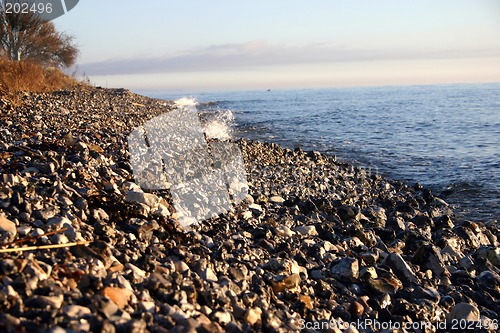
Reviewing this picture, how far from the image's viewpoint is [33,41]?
30.3 meters

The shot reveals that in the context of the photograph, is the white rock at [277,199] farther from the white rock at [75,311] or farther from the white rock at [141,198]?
the white rock at [75,311]

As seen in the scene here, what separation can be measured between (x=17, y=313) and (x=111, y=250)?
3.45 ft

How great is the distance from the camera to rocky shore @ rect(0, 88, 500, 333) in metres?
2.57

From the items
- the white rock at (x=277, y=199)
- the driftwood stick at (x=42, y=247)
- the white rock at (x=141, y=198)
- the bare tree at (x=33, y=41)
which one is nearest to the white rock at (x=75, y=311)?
the driftwood stick at (x=42, y=247)

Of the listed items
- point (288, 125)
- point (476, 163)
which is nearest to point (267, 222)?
point (476, 163)

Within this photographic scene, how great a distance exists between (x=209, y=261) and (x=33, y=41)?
3211 centimetres

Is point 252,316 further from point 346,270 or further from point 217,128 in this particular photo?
point 217,128

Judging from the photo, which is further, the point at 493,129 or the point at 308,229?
the point at 493,129

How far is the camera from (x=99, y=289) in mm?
2658

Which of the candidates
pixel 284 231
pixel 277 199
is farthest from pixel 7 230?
pixel 277 199

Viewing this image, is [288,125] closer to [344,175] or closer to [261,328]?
[344,175]

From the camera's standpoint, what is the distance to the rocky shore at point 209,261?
257 cm

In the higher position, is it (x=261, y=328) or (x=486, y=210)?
(x=261, y=328)

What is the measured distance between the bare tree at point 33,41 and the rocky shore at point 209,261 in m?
24.9
